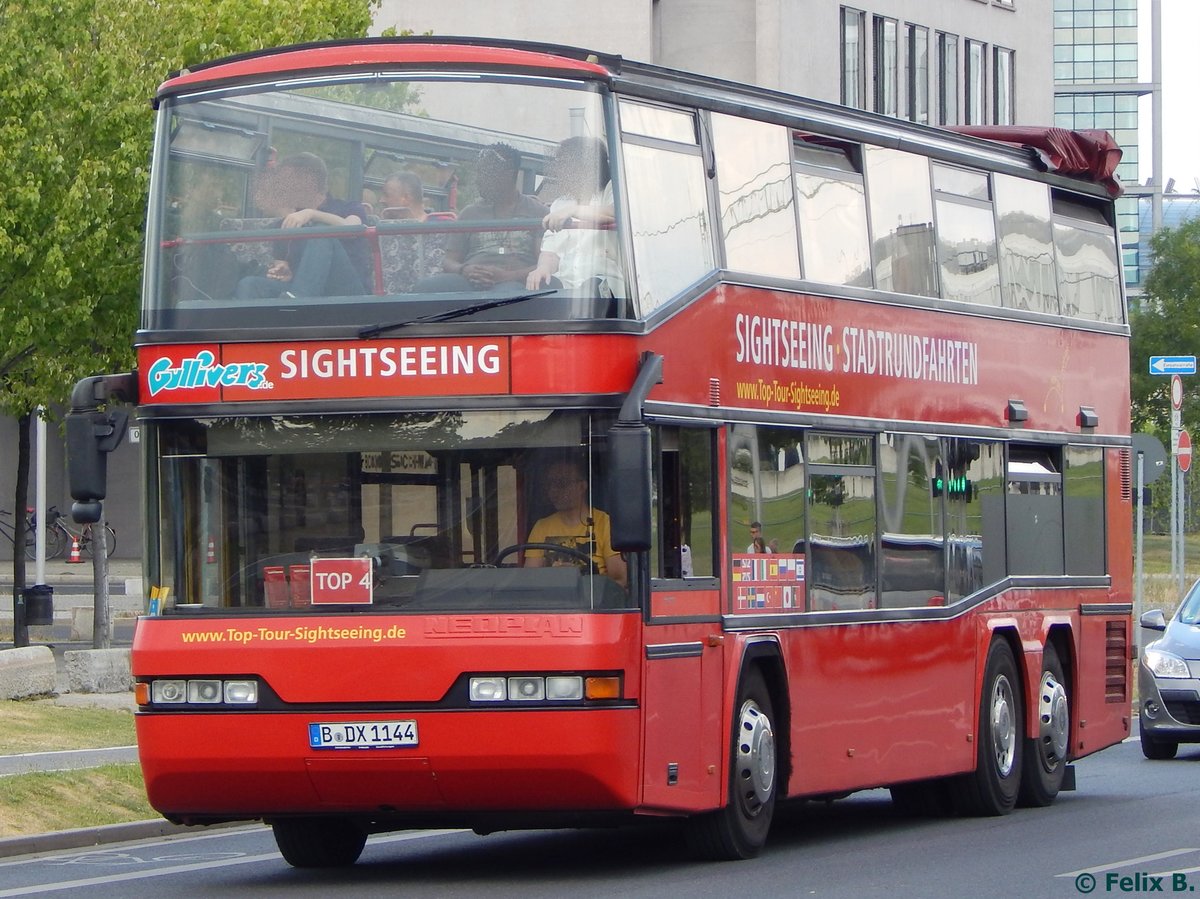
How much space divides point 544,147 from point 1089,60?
97.4 metres

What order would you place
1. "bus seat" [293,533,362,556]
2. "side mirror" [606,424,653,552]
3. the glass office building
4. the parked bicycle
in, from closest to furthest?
"side mirror" [606,424,653,552] → "bus seat" [293,533,362,556] → the parked bicycle → the glass office building

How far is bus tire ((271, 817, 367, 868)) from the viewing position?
42.0ft

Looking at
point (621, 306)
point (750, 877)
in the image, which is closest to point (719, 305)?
point (621, 306)

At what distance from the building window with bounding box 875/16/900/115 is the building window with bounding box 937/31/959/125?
2015mm

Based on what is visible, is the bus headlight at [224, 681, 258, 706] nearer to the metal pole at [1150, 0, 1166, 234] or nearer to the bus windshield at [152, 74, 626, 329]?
the bus windshield at [152, 74, 626, 329]

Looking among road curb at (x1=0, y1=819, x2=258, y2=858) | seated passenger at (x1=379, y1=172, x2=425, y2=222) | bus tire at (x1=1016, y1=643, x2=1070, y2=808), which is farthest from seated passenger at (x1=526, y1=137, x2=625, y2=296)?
bus tire at (x1=1016, y1=643, x2=1070, y2=808)

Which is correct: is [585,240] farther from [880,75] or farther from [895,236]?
[880,75]

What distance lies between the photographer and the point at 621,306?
1149 cm

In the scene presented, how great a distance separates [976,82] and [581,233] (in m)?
51.9

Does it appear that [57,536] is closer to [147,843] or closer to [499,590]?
[147,843]

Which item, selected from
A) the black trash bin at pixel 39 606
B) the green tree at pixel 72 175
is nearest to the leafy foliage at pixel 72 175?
the green tree at pixel 72 175

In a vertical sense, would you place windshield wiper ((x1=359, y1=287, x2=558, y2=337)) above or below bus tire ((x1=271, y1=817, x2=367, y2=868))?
above

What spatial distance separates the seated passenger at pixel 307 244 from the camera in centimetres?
1160

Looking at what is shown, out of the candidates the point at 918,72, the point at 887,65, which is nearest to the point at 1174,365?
the point at 887,65
